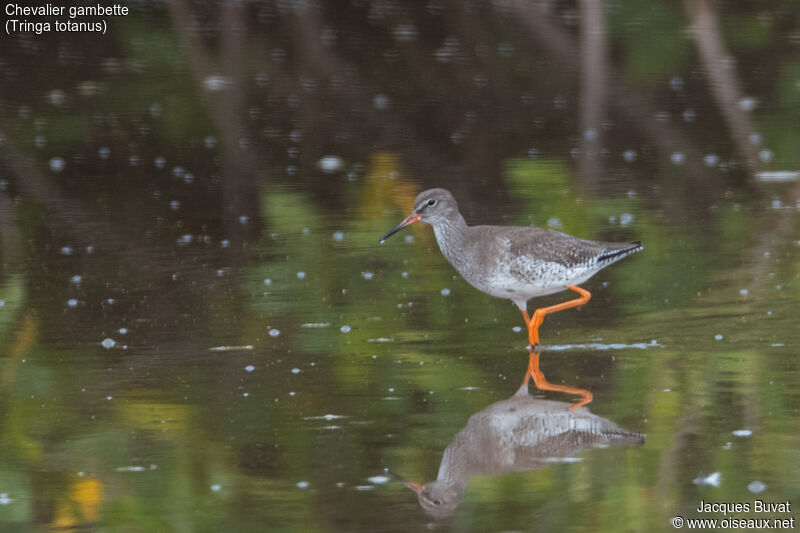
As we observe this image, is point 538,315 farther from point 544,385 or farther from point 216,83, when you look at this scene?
point 216,83

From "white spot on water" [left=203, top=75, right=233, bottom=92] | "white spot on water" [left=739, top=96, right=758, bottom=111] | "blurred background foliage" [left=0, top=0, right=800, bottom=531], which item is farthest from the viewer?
"white spot on water" [left=203, top=75, right=233, bottom=92]

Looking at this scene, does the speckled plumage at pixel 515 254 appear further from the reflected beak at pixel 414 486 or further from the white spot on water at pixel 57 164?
the white spot on water at pixel 57 164

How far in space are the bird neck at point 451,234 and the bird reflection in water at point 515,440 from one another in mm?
1546

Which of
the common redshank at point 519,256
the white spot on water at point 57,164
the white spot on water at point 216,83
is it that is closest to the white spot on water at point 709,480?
the common redshank at point 519,256

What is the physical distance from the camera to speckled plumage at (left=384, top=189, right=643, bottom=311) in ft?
28.1

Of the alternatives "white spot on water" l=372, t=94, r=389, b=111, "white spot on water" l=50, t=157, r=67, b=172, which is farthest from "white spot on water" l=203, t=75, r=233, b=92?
"white spot on water" l=50, t=157, r=67, b=172

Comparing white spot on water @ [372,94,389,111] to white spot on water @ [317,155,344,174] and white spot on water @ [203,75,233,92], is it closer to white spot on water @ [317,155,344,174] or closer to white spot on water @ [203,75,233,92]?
white spot on water @ [203,75,233,92]

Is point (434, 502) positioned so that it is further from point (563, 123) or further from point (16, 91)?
point (16, 91)

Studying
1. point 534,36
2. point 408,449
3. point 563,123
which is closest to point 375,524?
point 408,449

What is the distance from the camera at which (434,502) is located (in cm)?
621

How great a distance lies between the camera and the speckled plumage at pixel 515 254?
8.55m

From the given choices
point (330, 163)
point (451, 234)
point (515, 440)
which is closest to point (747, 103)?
point (330, 163)

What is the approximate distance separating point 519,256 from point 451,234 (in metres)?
0.65

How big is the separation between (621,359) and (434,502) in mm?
2387
